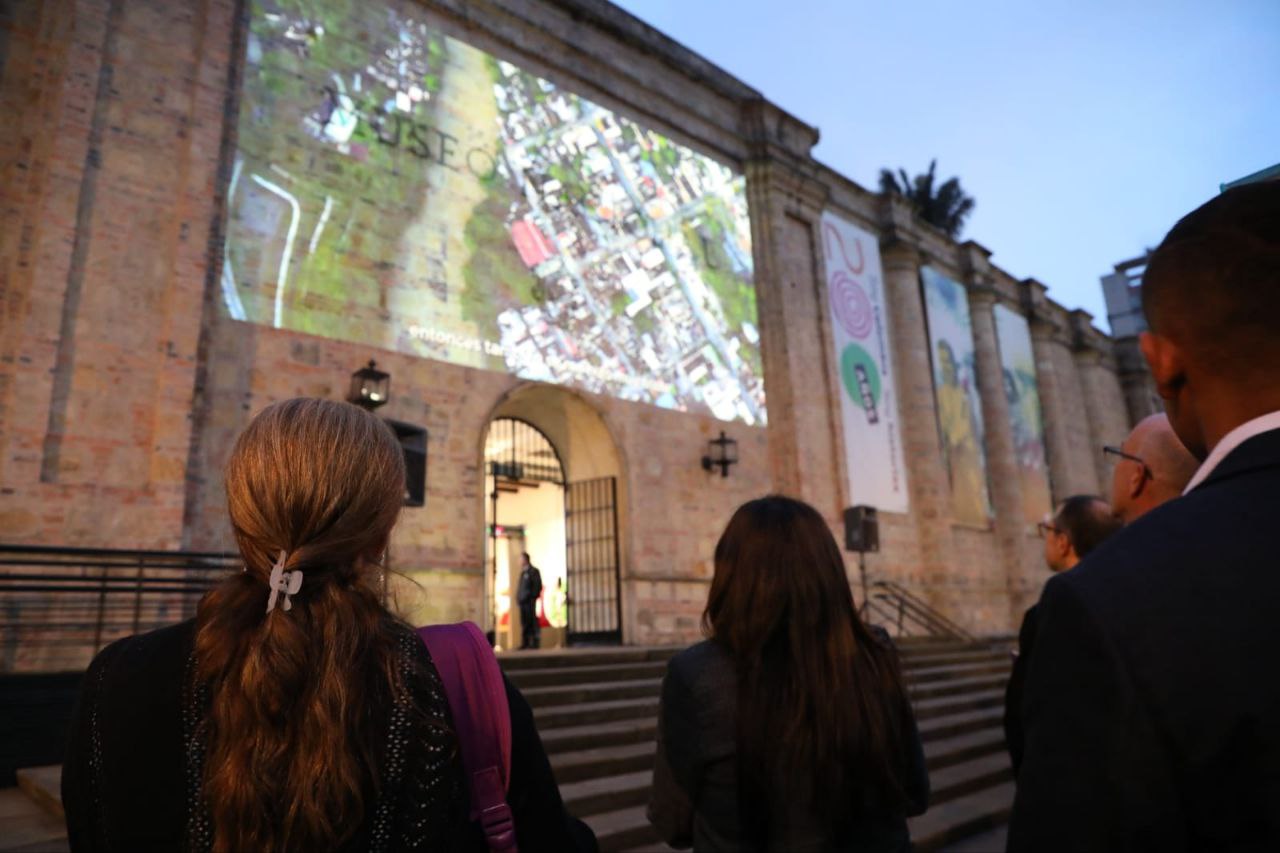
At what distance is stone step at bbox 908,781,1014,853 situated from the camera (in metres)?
5.54

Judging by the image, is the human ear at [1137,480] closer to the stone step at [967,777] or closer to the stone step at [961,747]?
the stone step at [967,777]

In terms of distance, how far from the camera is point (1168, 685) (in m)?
0.80

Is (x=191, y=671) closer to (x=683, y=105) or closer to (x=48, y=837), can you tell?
(x=48, y=837)

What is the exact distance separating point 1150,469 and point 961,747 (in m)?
6.36

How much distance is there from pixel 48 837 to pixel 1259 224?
6102 millimetres

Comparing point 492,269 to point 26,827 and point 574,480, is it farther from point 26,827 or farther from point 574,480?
point 26,827

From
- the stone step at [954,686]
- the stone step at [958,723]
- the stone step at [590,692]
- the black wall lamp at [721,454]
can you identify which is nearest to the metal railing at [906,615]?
the stone step at [954,686]

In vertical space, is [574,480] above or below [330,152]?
below

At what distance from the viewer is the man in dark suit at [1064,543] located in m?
2.89

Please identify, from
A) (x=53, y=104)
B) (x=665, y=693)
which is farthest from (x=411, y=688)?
(x=53, y=104)

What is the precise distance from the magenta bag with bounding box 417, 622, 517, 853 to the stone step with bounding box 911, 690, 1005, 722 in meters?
8.81

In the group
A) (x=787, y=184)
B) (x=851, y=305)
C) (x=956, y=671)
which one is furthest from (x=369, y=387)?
(x=851, y=305)

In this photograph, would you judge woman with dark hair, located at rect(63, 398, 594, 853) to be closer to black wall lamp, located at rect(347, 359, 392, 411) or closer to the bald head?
the bald head

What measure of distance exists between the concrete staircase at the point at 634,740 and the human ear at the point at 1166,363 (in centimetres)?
475
